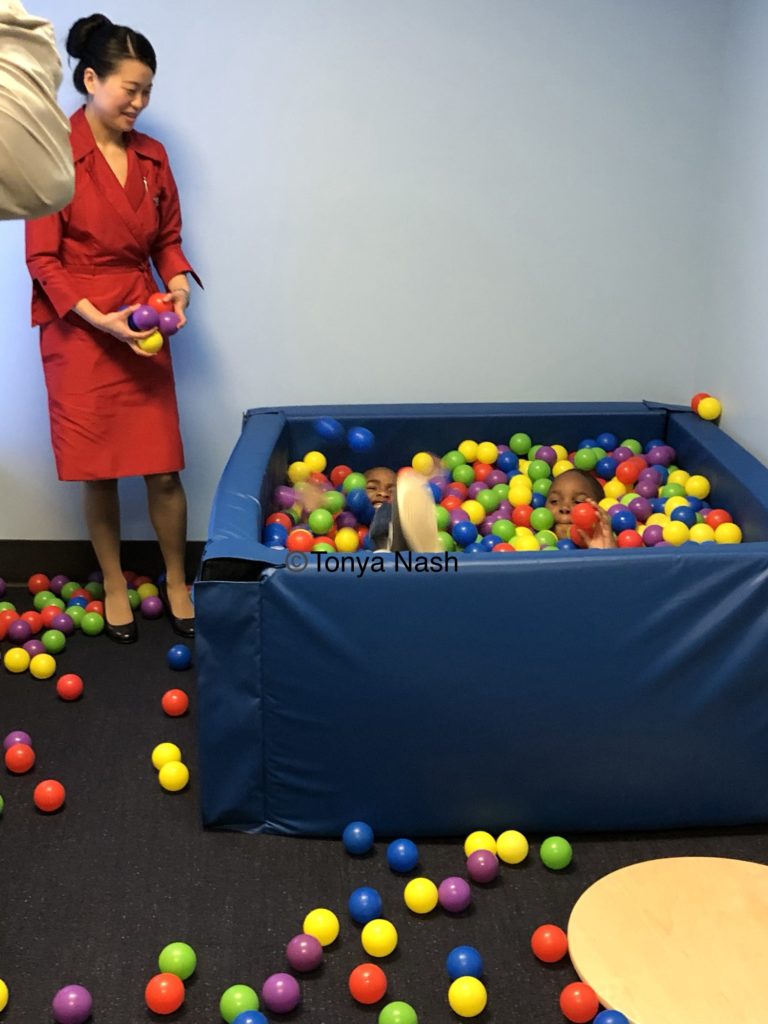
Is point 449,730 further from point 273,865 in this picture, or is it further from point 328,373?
point 328,373

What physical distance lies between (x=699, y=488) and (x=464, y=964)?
1486 mm

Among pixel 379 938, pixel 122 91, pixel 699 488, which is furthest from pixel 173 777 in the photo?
pixel 122 91

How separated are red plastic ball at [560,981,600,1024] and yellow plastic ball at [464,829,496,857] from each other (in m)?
0.41

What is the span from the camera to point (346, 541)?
2.88m

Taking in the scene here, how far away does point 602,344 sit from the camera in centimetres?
333

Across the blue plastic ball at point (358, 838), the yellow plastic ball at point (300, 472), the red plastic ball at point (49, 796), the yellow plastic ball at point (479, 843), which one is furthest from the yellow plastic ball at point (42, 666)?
the yellow plastic ball at point (479, 843)

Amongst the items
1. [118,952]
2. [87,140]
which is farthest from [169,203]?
[118,952]

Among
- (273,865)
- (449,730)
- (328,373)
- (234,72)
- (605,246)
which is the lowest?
(273,865)

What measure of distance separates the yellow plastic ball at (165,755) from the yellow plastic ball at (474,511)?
0.98 metres

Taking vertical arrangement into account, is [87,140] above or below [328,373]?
above

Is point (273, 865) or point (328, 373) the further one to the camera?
point (328, 373)

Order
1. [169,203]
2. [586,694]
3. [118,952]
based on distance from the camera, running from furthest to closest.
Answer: [169,203] < [586,694] < [118,952]

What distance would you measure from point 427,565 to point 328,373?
1.31 m

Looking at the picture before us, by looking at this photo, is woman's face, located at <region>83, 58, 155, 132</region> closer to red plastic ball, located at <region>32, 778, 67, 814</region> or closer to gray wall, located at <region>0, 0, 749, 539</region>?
gray wall, located at <region>0, 0, 749, 539</region>
